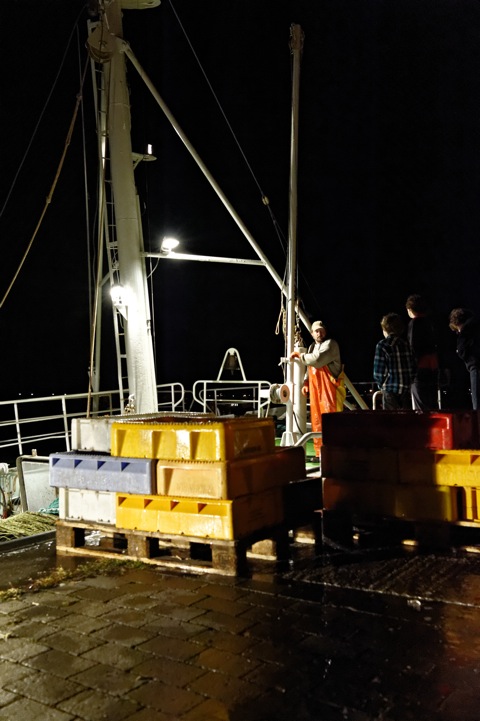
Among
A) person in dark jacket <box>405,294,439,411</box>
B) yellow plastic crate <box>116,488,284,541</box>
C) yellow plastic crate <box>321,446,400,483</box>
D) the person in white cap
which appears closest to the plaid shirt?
person in dark jacket <box>405,294,439,411</box>

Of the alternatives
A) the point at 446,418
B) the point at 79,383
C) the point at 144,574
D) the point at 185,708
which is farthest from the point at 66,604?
the point at 79,383

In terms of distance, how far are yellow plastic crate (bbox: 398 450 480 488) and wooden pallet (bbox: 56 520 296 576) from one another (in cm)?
128

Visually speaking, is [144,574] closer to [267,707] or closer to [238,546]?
[238,546]

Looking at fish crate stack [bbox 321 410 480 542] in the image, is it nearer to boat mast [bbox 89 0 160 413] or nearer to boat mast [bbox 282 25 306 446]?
boat mast [bbox 282 25 306 446]

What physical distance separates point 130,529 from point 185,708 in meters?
2.85

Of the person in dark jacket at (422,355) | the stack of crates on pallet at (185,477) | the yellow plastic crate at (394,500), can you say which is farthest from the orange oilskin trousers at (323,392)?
the stack of crates on pallet at (185,477)

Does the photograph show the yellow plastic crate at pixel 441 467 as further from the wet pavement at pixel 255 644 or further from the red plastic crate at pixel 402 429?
the wet pavement at pixel 255 644

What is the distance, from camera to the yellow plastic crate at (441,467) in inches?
233

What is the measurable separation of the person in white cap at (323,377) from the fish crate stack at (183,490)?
3.97 meters

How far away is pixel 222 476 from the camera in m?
5.55

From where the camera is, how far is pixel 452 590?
5094 mm

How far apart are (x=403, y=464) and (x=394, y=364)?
6.72ft

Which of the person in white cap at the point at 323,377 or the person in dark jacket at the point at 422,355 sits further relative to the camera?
the person in white cap at the point at 323,377

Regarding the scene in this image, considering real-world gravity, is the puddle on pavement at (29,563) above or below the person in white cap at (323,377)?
below
